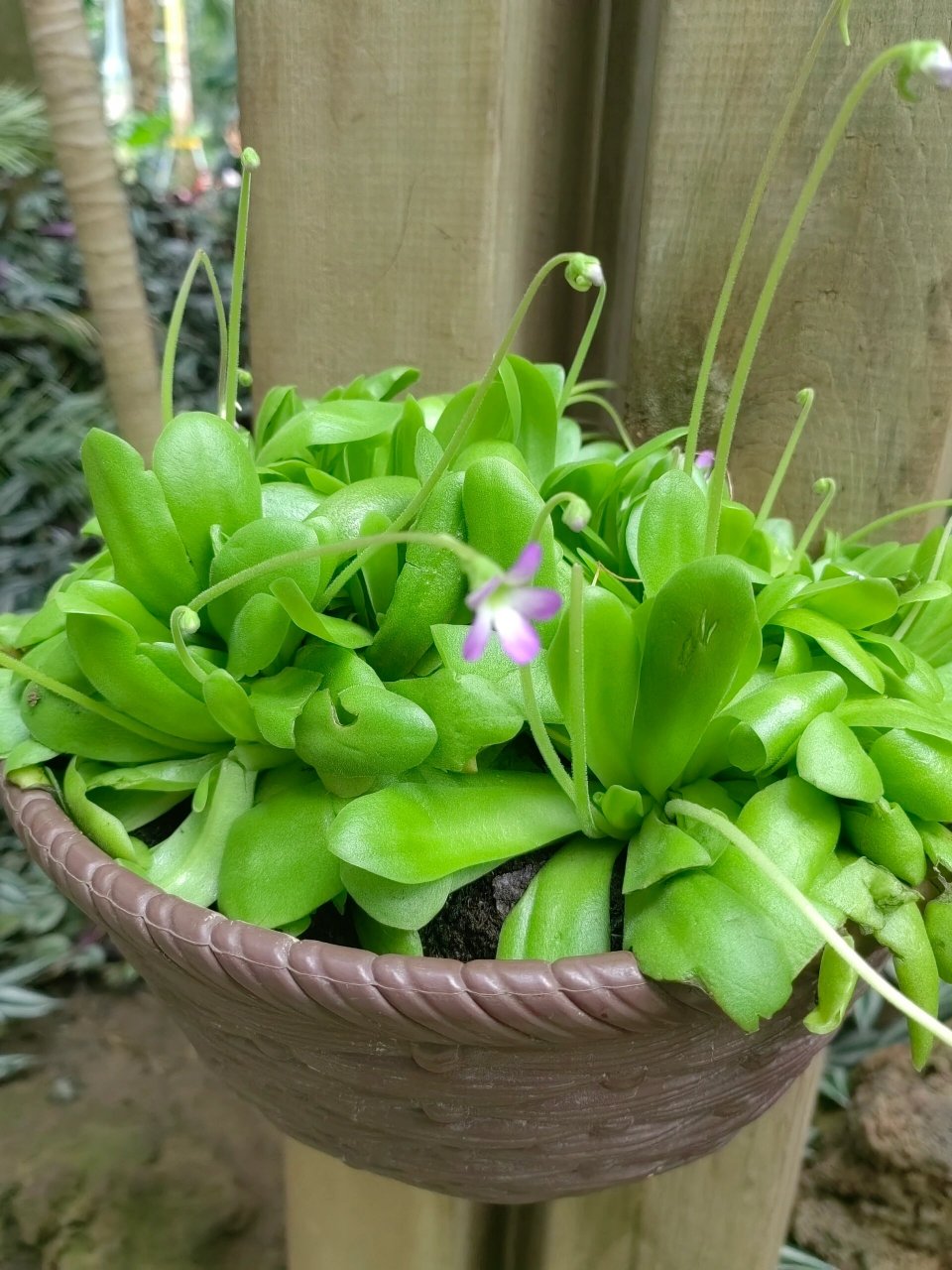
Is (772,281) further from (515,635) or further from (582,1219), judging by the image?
(582,1219)

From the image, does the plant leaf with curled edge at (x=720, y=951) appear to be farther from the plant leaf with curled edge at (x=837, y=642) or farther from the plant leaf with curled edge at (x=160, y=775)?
the plant leaf with curled edge at (x=160, y=775)

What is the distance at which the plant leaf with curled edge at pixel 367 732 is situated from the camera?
426 mm

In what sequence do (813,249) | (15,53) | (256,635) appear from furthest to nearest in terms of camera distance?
(15,53), (813,249), (256,635)

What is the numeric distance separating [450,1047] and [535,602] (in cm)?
26

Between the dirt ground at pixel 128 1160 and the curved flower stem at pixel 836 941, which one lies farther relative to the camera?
the dirt ground at pixel 128 1160

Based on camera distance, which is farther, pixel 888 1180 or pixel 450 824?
pixel 888 1180

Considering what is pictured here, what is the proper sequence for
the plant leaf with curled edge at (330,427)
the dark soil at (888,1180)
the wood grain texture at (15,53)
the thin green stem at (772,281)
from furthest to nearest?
the wood grain texture at (15,53)
the dark soil at (888,1180)
the plant leaf with curled edge at (330,427)
the thin green stem at (772,281)

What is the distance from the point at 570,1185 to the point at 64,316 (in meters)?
1.74

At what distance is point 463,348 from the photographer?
3.00ft

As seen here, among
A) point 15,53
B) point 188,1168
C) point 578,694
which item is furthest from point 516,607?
point 15,53

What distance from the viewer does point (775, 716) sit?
18.1 inches

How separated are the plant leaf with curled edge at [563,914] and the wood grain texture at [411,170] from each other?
1.94ft

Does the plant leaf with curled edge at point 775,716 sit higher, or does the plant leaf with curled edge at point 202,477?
the plant leaf with curled edge at point 202,477

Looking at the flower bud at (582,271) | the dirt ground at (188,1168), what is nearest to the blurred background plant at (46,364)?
the dirt ground at (188,1168)
